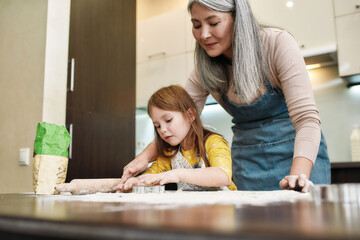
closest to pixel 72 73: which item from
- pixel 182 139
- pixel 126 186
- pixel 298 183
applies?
pixel 182 139

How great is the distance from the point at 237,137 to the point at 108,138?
4.28 feet

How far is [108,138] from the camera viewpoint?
239 centimetres

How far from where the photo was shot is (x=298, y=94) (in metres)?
0.98

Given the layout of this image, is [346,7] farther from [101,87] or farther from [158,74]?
[101,87]

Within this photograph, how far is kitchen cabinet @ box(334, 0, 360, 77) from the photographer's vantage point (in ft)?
7.48

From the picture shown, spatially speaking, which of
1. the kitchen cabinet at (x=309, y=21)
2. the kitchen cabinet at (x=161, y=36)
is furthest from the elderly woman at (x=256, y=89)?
the kitchen cabinet at (x=161, y=36)

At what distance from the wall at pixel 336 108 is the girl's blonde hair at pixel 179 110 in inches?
63.3

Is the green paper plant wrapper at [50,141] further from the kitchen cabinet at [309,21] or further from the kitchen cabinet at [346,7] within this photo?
the kitchen cabinet at [346,7]

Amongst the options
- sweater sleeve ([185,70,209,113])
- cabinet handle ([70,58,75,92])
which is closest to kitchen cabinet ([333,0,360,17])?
sweater sleeve ([185,70,209,113])

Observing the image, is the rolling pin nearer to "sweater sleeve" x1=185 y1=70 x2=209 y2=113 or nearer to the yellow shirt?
the yellow shirt

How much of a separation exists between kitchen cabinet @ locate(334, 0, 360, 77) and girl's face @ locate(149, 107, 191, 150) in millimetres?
1492

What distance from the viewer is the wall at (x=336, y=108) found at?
2.56 metres

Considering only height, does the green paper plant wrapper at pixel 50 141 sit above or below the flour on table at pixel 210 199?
above

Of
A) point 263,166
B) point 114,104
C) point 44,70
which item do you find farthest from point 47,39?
point 263,166
